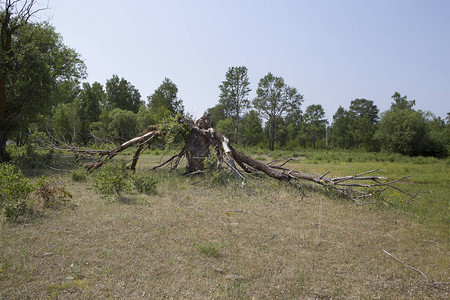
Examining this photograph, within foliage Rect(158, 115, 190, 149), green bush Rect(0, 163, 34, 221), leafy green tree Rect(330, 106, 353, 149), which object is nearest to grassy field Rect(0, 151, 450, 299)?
green bush Rect(0, 163, 34, 221)

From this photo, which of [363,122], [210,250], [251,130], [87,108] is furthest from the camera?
[363,122]

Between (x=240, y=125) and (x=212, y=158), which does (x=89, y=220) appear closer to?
(x=212, y=158)

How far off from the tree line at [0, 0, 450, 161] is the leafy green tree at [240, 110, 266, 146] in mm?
180

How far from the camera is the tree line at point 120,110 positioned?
12.9 metres

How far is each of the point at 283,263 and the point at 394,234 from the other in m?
2.82

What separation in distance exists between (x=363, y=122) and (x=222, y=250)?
6072 cm

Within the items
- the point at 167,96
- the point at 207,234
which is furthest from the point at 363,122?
the point at 207,234

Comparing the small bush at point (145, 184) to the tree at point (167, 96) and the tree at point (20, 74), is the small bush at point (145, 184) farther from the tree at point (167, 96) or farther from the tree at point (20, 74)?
the tree at point (167, 96)

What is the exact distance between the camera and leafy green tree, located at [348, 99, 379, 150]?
54.8 m

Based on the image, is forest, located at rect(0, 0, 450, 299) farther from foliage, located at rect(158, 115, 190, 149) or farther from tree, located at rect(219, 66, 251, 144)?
tree, located at rect(219, 66, 251, 144)

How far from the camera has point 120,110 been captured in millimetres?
38500

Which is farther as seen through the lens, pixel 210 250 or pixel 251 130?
pixel 251 130

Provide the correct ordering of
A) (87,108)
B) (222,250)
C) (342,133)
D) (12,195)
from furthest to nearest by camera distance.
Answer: (342,133) → (87,108) → (12,195) → (222,250)

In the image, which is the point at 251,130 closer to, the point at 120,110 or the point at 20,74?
the point at 120,110
